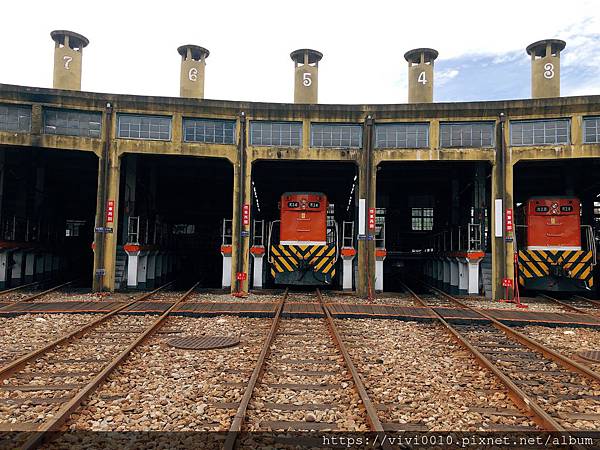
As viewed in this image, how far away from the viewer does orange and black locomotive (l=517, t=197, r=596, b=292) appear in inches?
608

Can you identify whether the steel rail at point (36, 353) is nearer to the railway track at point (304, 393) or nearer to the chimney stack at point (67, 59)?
the railway track at point (304, 393)

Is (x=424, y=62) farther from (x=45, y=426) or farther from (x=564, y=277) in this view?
(x=45, y=426)

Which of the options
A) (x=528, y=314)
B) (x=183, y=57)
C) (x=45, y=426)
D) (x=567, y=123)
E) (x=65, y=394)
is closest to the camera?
(x=45, y=426)

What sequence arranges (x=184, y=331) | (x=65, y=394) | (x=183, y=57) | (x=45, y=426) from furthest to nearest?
1. (x=183, y=57)
2. (x=184, y=331)
3. (x=65, y=394)
4. (x=45, y=426)

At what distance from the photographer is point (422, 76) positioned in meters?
20.3

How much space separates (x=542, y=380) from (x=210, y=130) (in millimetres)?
13250

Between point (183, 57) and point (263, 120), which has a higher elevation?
point (183, 57)

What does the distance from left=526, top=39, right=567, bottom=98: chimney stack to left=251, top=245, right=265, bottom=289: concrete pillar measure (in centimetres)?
1399

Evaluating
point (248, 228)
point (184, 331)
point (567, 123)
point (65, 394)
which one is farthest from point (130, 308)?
point (567, 123)

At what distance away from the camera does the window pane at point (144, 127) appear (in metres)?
16.0

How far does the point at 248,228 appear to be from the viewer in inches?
631

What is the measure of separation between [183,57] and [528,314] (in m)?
17.1

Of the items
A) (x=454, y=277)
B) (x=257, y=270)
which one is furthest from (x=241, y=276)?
(x=454, y=277)

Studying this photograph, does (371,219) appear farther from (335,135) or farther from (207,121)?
(207,121)
